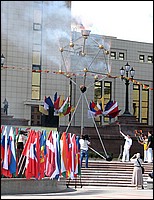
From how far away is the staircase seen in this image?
25.8 metres

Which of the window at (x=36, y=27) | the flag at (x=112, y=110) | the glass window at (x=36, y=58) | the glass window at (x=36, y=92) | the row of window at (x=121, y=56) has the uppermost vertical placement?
the window at (x=36, y=27)

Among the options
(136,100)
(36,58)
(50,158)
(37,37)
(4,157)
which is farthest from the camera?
(136,100)

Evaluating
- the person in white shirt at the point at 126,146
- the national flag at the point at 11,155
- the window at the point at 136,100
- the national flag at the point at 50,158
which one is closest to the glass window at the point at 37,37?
the window at the point at 136,100

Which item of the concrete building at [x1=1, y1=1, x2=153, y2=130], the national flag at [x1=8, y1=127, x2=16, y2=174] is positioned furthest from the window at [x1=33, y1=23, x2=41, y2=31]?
the national flag at [x1=8, y1=127, x2=16, y2=174]

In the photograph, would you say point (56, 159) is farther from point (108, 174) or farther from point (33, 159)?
point (108, 174)

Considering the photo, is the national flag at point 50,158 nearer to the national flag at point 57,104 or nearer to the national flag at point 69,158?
the national flag at point 69,158

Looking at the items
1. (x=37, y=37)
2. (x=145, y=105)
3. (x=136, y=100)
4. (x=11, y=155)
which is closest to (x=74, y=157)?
(x=11, y=155)

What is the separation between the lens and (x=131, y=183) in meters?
25.6

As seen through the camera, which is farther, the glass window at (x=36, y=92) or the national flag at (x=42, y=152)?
the glass window at (x=36, y=92)

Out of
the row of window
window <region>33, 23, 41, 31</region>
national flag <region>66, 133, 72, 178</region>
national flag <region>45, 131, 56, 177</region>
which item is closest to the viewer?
national flag <region>45, 131, 56, 177</region>

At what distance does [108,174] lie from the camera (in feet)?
89.0

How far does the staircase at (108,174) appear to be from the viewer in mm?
25828

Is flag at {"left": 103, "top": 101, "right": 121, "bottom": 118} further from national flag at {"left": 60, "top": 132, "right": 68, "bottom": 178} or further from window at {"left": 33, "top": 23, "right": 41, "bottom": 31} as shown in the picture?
national flag at {"left": 60, "top": 132, "right": 68, "bottom": 178}

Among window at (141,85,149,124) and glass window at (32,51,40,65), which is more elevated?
glass window at (32,51,40,65)
